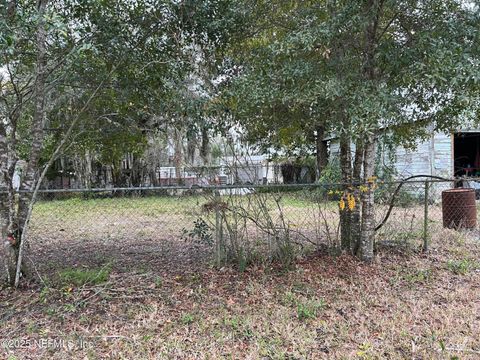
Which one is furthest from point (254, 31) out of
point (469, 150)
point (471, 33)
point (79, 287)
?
point (469, 150)

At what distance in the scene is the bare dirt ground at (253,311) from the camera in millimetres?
2637

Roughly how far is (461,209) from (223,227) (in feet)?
16.2

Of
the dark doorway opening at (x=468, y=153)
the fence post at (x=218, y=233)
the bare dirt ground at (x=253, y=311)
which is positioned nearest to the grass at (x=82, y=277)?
the bare dirt ground at (x=253, y=311)

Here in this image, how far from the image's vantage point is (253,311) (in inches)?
128

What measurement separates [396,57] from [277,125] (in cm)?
148

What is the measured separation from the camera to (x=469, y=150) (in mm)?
13797

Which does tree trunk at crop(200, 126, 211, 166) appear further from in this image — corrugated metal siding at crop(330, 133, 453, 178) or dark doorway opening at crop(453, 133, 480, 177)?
dark doorway opening at crop(453, 133, 480, 177)

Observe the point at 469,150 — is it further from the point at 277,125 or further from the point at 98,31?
the point at 98,31

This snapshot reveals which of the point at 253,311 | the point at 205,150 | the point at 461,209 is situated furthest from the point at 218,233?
the point at 461,209

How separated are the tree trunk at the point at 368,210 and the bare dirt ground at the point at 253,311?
19 centimetres

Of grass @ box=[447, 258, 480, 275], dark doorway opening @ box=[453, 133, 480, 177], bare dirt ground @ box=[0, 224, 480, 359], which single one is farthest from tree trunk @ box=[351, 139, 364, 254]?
dark doorway opening @ box=[453, 133, 480, 177]

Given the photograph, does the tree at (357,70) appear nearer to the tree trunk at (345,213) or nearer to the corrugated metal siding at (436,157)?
the tree trunk at (345,213)

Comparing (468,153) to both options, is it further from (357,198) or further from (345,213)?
(357,198)

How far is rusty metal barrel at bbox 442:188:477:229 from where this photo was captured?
21.2 ft
